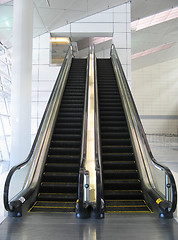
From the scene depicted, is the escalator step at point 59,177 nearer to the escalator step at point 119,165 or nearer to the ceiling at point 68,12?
the escalator step at point 119,165

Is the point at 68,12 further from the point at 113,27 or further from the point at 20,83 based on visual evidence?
the point at 20,83

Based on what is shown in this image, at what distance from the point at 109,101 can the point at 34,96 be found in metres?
5.47

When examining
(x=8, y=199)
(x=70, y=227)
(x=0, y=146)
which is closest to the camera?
(x=70, y=227)

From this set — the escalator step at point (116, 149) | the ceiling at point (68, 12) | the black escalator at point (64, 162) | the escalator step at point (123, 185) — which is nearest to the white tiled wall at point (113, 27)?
the ceiling at point (68, 12)

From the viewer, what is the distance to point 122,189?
489 cm

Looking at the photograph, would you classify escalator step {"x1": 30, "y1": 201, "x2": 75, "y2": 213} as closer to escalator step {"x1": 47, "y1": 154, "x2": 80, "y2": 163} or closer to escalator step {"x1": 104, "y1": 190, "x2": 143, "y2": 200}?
escalator step {"x1": 104, "y1": 190, "x2": 143, "y2": 200}

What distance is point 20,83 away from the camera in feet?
25.4

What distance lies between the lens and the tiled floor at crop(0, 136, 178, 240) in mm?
3135

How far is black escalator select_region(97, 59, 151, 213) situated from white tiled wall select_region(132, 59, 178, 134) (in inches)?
641

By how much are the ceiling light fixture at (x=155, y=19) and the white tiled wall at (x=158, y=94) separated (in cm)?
866

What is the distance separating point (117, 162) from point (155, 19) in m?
12.6

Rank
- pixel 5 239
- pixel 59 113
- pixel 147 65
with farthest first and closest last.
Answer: pixel 147 65 < pixel 59 113 < pixel 5 239

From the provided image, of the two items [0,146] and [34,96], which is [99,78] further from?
[0,146]

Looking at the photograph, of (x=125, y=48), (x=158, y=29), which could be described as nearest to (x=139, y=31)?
(x=158, y=29)
